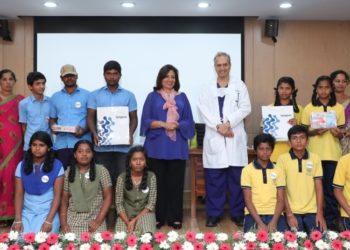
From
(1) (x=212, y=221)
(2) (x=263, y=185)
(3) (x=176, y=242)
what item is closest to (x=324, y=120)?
(2) (x=263, y=185)

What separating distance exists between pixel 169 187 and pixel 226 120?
77 cm

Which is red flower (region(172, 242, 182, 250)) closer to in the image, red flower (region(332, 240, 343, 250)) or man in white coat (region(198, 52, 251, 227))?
red flower (region(332, 240, 343, 250))

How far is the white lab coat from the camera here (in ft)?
12.2

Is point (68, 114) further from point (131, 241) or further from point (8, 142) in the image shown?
point (131, 241)

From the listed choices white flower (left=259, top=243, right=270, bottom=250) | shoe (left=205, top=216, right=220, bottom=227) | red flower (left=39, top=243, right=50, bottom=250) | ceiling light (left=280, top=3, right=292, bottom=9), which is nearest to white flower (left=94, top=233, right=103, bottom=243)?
red flower (left=39, top=243, right=50, bottom=250)

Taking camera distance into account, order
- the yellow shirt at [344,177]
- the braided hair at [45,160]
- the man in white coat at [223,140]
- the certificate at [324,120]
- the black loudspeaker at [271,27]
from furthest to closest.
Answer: the black loudspeaker at [271,27]
the man in white coat at [223,140]
the certificate at [324,120]
the braided hair at [45,160]
the yellow shirt at [344,177]

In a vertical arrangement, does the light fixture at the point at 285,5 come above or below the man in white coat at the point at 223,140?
above

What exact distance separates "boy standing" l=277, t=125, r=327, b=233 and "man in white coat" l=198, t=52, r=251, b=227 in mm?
618

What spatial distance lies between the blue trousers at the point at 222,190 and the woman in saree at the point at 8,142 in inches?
67.7

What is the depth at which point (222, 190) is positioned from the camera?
381cm

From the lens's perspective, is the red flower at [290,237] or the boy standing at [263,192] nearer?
the red flower at [290,237]

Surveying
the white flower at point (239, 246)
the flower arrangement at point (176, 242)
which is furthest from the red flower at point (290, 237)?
the white flower at point (239, 246)

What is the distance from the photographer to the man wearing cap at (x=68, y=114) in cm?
360

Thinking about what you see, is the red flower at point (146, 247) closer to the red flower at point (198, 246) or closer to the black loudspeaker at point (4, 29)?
the red flower at point (198, 246)
